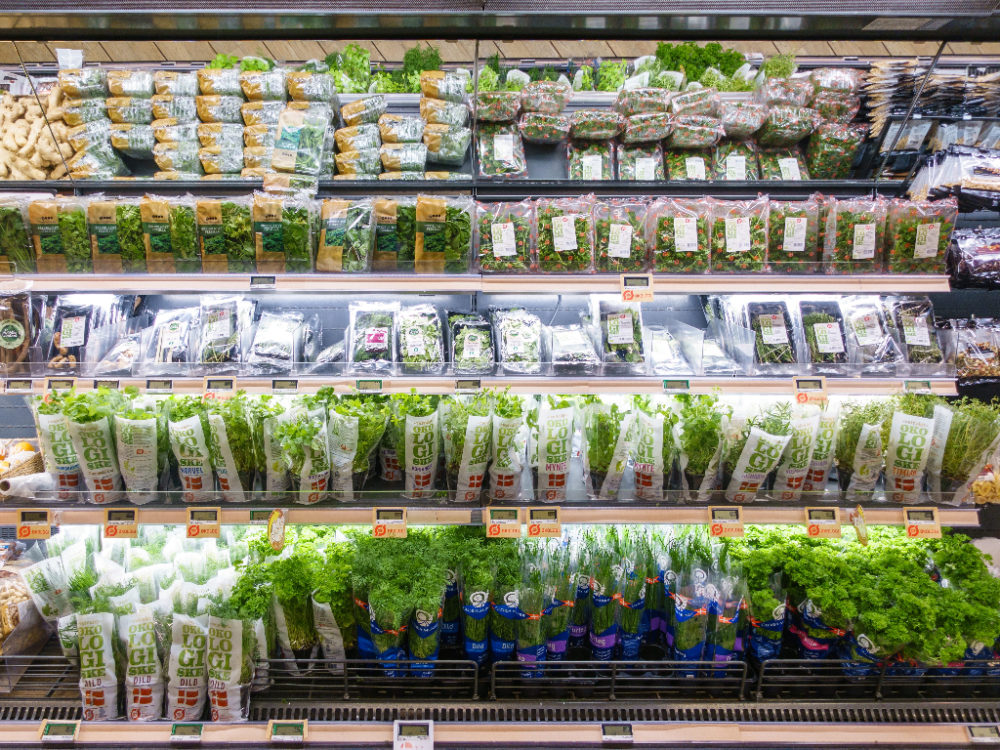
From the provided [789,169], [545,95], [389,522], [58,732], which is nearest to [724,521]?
[389,522]

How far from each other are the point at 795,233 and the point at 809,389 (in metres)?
0.55

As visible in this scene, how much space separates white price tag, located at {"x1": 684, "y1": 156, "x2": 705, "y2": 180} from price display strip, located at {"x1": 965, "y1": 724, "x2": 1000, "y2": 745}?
1973 millimetres

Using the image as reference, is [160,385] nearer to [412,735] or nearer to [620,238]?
[412,735]

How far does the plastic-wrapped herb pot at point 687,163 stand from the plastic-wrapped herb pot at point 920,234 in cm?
68

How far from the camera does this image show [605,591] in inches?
78.4

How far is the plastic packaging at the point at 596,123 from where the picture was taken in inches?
97.3

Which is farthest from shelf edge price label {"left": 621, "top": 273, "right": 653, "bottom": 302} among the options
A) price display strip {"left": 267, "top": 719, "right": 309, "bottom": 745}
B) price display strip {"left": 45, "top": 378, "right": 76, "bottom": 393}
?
price display strip {"left": 45, "top": 378, "right": 76, "bottom": 393}

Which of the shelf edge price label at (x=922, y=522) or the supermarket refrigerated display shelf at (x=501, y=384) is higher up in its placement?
the supermarket refrigerated display shelf at (x=501, y=384)

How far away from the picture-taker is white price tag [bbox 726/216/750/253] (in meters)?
2.06

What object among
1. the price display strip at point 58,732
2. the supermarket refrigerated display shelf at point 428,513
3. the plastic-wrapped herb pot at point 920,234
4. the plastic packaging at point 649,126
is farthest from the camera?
the plastic packaging at point 649,126

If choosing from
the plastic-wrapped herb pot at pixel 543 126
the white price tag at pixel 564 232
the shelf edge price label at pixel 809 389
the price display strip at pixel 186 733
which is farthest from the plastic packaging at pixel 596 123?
the price display strip at pixel 186 733

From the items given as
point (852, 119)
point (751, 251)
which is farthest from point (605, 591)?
point (852, 119)

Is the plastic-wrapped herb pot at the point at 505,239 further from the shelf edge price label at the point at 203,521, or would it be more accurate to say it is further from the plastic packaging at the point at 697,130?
the shelf edge price label at the point at 203,521

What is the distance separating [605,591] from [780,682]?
610 millimetres
